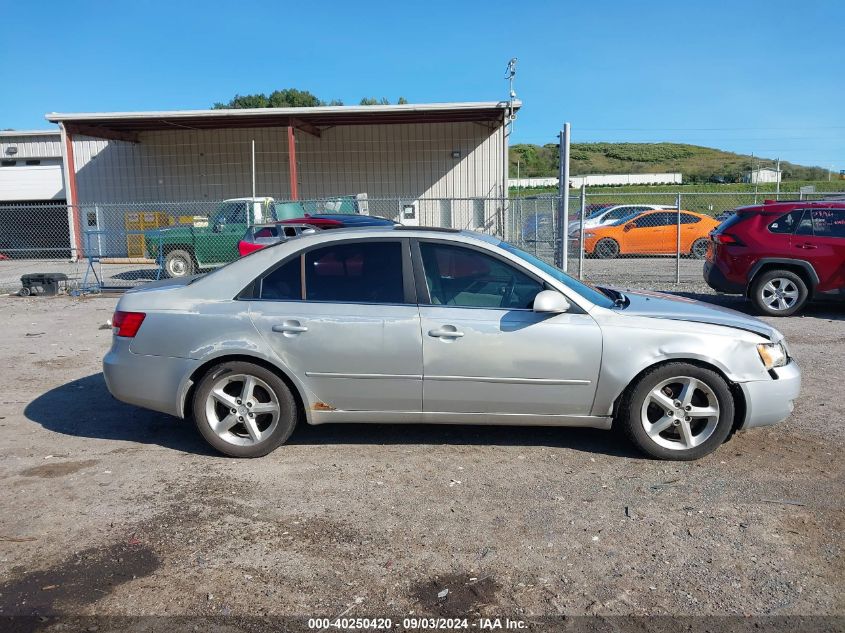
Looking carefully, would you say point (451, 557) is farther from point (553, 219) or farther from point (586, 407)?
point (553, 219)

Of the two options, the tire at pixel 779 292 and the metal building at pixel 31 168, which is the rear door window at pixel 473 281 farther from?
the metal building at pixel 31 168

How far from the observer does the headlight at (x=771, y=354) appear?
4852mm

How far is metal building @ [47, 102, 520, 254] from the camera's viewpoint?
1010 inches

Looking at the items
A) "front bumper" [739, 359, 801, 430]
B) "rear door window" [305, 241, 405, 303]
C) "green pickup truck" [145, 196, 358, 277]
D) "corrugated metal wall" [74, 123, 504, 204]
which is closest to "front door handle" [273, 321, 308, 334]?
"rear door window" [305, 241, 405, 303]

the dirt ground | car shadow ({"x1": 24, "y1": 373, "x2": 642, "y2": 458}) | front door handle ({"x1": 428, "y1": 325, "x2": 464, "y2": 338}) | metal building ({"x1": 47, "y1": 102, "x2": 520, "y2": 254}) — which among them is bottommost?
the dirt ground

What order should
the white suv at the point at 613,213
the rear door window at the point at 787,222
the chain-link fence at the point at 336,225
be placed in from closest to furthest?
the rear door window at the point at 787,222 → the chain-link fence at the point at 336,225 → the white suv at the point at 613,213

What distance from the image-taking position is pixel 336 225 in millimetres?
12742

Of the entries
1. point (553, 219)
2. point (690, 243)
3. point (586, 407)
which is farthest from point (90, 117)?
point (586, 407)

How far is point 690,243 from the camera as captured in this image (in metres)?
19.9

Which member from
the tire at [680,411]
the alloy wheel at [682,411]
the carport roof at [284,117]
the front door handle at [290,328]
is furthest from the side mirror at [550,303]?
the carport roof at [284,117]

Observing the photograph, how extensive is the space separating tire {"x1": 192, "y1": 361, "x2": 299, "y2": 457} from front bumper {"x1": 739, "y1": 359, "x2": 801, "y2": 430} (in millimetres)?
3084

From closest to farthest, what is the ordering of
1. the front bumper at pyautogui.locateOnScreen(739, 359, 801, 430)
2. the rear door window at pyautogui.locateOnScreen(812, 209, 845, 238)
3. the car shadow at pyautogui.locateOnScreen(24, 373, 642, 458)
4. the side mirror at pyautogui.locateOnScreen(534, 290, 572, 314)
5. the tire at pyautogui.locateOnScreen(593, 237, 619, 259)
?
1. the side mirror at pyautogui.locateOnScreen(534, 290, 572, 314)
2. the front bumper at pyautogui.locateOnScreen(739, 359, 801, 430)
3. the car shadow at pyautogui.locateOnScreen(24, 373, 642, 458)
4. the rear door window at pyautogui.locateOnScreen(812, 209, 845, 238)
5. the tire at pyautogui.locateOnScreen(593, 237, 619, 259)

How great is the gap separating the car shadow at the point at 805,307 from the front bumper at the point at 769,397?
224 inches

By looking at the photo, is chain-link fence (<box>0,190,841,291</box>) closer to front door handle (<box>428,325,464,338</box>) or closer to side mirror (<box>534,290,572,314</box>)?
side mirror (<box>534,290,572,314</box>)
